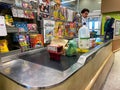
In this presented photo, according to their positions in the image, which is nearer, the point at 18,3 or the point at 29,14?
the point at 18,3

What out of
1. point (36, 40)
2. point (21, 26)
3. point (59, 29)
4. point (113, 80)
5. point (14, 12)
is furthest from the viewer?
point (113, 80)

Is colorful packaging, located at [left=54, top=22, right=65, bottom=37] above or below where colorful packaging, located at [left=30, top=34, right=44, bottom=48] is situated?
above

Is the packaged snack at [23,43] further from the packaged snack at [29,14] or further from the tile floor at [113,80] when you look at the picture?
the tile floor at [113,80]

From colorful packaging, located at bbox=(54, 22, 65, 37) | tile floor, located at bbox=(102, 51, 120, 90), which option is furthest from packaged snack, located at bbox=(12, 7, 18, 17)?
tile floor, located at bbox=(102, 51, 120, 90)

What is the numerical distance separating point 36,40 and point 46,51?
218mm

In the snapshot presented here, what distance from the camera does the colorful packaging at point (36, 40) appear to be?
4.95 feet

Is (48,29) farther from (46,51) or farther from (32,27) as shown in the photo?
(46,51)

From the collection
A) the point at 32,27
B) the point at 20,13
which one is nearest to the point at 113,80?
the point at 32,27

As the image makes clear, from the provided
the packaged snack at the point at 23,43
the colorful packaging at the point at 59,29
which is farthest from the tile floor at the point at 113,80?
the packaged snack at the point at 23,43

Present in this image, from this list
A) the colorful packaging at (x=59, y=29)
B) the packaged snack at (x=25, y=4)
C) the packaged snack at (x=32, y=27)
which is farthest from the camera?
the colorful packaging at (x=59, y=29)

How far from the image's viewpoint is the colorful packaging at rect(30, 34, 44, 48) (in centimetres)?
151

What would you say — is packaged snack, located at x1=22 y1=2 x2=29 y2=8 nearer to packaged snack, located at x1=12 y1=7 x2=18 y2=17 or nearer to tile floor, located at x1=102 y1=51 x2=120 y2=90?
packaged snack, located at x1=12 y1=7 x2=18 y2=17

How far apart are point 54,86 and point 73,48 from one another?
0.63 m

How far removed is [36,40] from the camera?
1555mm
